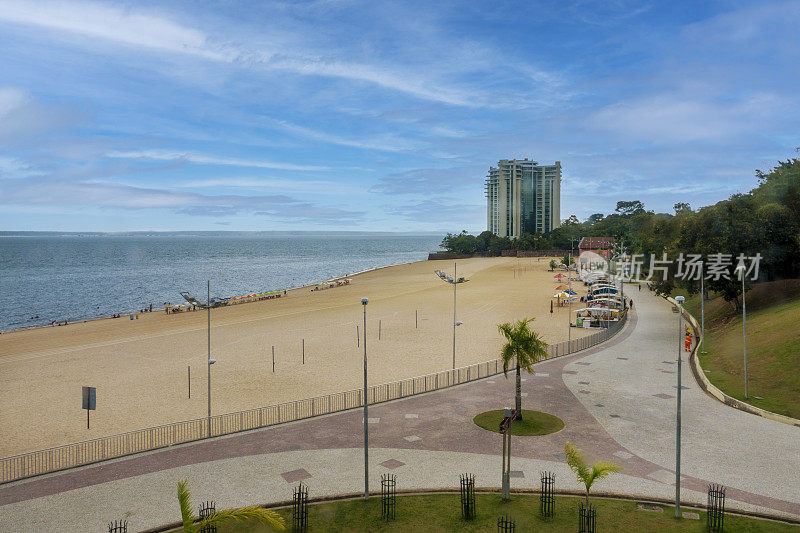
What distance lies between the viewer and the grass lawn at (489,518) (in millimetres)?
14914

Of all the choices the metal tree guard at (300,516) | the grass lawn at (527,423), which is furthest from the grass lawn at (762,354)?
the metal tree guard at (300,516)

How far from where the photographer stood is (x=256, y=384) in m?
32.2

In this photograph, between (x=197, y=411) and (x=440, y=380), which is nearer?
(x=197, y=411)

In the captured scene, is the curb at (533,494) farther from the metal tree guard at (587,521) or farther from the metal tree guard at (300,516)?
the metal tree guard at (587,521)

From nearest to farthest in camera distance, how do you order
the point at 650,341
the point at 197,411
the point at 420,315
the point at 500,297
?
the point at 197,411, the point at 650,341, the point at 420,315, the point at 500,297

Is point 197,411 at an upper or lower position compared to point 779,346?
lower

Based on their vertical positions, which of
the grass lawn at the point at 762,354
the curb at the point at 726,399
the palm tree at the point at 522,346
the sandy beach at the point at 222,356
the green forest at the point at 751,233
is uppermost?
the green forest at the point at 751,233

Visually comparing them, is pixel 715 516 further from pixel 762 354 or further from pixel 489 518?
pixel 762 354

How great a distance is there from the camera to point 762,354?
104 ft

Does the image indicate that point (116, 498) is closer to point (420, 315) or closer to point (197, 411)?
point (197, 411)

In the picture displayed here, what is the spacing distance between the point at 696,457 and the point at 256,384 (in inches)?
958

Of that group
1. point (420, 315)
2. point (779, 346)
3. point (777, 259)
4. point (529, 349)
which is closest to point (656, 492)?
point (529, 349)

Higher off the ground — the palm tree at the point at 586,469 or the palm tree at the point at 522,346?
the palm tree at the point at 522,346

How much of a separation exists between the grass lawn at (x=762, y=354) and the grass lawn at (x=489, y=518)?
13.1 m
